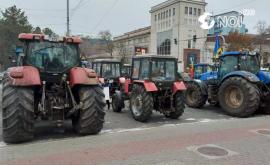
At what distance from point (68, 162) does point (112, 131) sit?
10.3 feet

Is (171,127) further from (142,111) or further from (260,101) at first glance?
(260,101)

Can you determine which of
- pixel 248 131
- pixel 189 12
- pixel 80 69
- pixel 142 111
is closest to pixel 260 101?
pixel 248 131

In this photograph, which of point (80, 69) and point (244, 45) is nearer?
point (80, 69)

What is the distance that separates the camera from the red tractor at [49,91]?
742 centimetres

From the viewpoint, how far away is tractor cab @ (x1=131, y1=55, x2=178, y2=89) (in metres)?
10.9

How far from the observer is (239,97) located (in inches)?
477

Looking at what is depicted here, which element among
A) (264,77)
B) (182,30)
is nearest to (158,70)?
(264,77)

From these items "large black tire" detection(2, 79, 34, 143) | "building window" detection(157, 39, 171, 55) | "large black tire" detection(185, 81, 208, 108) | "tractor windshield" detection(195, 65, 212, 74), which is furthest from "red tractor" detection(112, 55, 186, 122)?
"building window" detection(157, 39, 171, 55)

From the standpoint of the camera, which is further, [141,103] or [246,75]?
[246,75]

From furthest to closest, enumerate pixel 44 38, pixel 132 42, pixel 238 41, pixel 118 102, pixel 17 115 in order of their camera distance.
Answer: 1. pixel 132 42
2. pixel 238 41
3. pixel 118 102
4. pixel 44 38
5. pixel 17 115

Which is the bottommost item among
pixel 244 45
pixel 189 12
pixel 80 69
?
pixel 80 69

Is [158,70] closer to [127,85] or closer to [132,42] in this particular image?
[127,85]

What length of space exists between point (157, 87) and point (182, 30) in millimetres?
57306

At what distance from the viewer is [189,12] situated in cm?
6812
